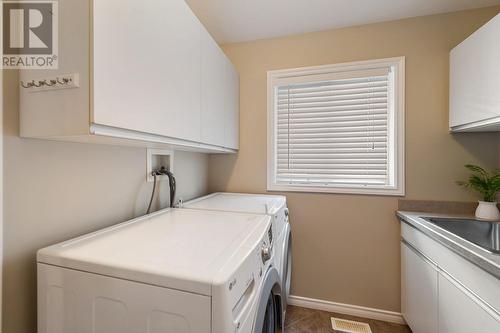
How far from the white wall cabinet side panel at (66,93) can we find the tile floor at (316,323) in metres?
1.90

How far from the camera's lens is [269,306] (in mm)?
1050

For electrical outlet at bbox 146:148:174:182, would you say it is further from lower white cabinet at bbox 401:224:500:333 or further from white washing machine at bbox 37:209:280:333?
lower white cabinet at bbox 401:224:500:333

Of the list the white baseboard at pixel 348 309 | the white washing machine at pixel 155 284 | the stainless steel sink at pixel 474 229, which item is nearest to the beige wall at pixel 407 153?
the white baseboard at pixel 348 309

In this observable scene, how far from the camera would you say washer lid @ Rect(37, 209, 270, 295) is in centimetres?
65

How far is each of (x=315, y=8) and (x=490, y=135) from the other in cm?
155

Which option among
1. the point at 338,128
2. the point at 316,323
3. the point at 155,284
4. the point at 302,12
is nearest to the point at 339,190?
the point at 338,128

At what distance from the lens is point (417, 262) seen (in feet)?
5.00

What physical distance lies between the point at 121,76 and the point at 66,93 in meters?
0.17

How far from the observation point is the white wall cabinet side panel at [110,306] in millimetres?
614

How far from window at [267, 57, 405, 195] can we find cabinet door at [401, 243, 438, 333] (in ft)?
1.67

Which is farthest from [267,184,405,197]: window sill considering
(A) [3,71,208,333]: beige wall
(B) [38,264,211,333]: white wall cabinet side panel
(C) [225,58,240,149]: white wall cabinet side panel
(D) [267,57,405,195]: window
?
(B) [38,264,211,333]: white wall cabinet side panel

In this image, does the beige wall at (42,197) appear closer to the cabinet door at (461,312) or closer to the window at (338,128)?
the window at (338,128)

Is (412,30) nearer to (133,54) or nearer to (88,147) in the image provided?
(133,54)

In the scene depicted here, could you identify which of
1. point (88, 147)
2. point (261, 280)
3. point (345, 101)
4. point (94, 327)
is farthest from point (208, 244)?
point (345, 101)
